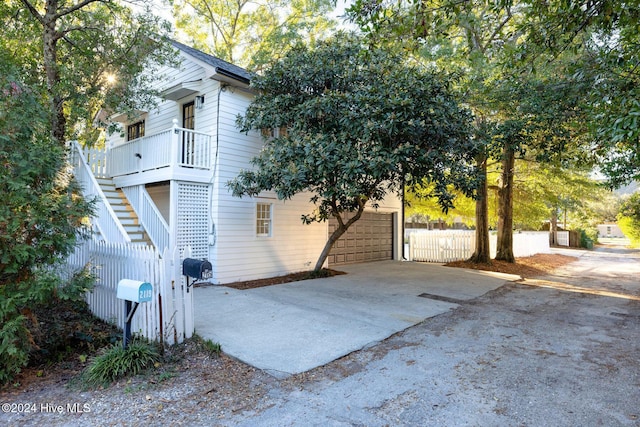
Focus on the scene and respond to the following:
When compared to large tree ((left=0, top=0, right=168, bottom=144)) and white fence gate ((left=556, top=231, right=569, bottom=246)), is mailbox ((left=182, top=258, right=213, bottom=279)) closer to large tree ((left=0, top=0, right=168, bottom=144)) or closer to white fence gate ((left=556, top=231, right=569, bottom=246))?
large tree ((left=0, top=0, right=168, bottom=144))

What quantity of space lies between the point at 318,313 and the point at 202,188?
4807mm

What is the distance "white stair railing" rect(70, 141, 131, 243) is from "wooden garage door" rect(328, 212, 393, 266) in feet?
23.7

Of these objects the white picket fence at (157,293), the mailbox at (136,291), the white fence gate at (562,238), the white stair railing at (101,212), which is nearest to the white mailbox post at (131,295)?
the mailbox at (136,291)

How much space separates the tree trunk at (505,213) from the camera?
14242 mm

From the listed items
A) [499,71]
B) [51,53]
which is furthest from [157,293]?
[499,71]

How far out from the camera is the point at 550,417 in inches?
122

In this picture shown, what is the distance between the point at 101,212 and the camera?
783 centimetres

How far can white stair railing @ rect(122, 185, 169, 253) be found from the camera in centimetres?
864

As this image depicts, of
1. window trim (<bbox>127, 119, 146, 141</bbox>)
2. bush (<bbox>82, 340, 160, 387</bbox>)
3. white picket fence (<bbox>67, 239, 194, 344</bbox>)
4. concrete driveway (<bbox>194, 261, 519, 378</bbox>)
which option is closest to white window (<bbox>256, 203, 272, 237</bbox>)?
concrete driveway (<bbox>194, 261, 519, 378</bbox>)

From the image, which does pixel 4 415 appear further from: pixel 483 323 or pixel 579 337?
pixel 579 337

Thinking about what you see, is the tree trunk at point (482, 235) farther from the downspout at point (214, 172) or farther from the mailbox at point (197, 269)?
the mailbox at point (197, 269)

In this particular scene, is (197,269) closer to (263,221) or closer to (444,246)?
(263,221)

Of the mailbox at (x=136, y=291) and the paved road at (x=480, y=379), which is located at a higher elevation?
the mailbox at (x=136, y=291)

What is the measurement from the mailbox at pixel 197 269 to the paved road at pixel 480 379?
5.15ft
